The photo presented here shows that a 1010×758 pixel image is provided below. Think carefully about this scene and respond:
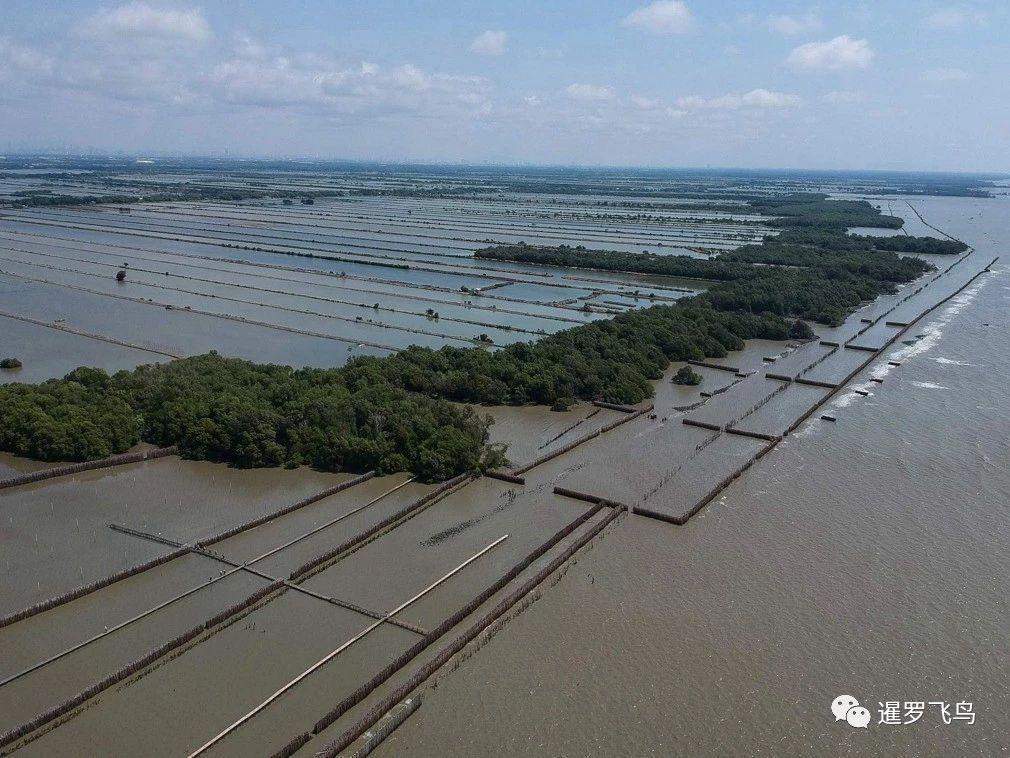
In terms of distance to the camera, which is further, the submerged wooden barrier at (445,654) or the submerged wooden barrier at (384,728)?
the submerged wooden barrier at (445,654)

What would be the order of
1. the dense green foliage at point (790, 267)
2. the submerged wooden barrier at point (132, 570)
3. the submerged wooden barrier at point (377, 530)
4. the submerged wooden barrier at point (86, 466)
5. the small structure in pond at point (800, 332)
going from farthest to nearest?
the dense green foliage at point (790, 267)
the small structure in pond at point (800, 332)
the submerged wooden barrier at point (86, 466)
the submerged wooden barrier at point (377, 530)
the submerged wooden barrier at point (132, 570)

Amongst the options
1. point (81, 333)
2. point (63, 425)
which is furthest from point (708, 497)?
point (81, 333)

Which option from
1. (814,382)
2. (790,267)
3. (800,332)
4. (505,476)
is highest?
(790,267)

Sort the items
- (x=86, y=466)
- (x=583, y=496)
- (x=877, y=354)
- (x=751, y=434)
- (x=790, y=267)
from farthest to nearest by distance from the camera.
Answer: (x=790, y=267) → (x=877, y=354) → (x=751, y=434) → (x=86, y=466) → (x=583, y=496)

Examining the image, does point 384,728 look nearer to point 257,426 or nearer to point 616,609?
point 616,609

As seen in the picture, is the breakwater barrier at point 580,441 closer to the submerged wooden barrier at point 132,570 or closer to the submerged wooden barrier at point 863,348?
the submerged wooden barrier at point 132,570

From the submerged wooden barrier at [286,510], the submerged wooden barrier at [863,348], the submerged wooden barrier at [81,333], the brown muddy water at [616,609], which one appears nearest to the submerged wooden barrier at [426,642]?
the brown muddy water at [616,609]
